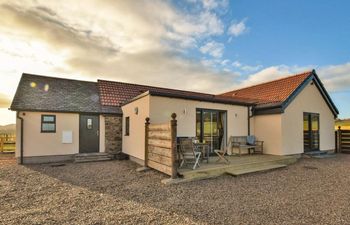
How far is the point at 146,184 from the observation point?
5.97 meters

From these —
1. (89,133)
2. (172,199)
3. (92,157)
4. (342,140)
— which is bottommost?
(92,157)

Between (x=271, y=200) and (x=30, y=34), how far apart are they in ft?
31.0

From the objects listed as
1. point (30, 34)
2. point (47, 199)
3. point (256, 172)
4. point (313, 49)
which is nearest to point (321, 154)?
point (313, 49)

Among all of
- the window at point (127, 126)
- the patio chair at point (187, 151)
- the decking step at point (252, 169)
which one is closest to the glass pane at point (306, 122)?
the decking step at point (252, 169)

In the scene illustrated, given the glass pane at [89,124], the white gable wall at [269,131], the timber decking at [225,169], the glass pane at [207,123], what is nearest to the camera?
the timber decking at [225,169]

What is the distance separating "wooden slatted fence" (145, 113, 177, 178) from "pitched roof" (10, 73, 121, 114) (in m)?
4.71

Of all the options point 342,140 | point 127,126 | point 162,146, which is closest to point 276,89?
point 342,140

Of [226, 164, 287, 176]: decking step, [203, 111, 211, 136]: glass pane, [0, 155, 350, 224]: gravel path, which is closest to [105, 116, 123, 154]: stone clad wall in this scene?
[0, 155, 350, 224]: gravel path

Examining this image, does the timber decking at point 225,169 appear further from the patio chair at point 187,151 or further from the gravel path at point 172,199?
the patio chair at point 187,151

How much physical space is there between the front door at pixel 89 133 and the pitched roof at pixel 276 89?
29.9ft

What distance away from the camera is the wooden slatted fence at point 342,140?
13039mm

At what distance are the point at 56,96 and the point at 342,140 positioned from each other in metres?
18.0

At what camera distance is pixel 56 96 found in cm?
1134

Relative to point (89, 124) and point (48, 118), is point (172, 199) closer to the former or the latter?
point (89, 124)
